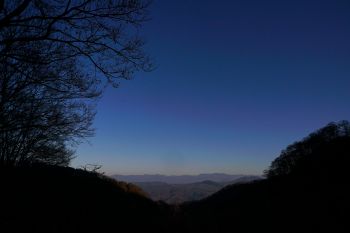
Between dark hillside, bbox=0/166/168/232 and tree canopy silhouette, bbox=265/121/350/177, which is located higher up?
tree canopy silhouette, bbox=265/121/350/177

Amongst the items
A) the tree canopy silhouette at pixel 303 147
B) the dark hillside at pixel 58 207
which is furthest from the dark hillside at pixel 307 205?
the tree canopy silhouette at pixel 303 147

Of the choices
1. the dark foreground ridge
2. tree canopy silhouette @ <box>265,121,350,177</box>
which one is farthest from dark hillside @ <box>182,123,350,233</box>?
tree canopy silhouette @ <box>265,121,350,177</box>

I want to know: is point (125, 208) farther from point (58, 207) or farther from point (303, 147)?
point (303, 147)

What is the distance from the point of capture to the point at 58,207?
9.25 m

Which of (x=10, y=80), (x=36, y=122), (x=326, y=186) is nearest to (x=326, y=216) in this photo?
(x=326, y=186)

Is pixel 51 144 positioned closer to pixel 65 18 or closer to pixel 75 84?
pixel 75 84

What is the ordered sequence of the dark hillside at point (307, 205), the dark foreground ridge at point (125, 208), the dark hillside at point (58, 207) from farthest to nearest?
the dark hillside at point (307, 205), the dark foreground ridge at point (125, 208), the dark hillside at point (58, 207)

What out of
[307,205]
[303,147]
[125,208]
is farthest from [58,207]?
[303,147]

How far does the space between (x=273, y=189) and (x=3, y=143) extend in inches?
679

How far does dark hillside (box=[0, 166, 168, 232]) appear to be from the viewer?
7844 millimetres

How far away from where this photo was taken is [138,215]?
12719 mm

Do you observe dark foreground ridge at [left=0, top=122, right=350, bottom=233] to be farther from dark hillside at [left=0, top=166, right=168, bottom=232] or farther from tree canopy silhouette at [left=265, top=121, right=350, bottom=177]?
tree canopy silhouette at [left=265, top=121, right=350, bottom=177]

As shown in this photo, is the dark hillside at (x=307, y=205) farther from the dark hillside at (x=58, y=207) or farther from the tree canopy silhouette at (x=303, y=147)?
the tree canopy silhouette at (x=303, y=147)

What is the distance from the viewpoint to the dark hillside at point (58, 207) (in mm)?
7844
